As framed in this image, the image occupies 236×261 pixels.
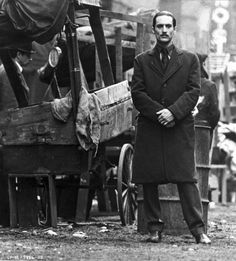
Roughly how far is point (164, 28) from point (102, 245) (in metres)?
2.08

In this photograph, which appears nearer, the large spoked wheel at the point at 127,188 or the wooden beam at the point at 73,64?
the wooden beam at the point at 73,64

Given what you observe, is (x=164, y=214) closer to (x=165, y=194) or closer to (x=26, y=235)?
(x=165, y=194)

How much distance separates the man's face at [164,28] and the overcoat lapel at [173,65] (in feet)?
0.53

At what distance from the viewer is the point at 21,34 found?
8672 millimetres

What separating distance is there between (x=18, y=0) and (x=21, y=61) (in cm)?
360

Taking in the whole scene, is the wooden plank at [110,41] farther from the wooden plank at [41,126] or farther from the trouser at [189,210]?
the trouser at [189,210]

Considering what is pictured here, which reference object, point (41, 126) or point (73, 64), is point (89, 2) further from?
point (41, 126)

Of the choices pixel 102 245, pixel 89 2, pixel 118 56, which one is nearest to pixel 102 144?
pixel 89 2

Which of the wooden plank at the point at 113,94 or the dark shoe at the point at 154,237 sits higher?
the wooden plank at the point at 113,94

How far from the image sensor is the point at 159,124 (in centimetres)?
810

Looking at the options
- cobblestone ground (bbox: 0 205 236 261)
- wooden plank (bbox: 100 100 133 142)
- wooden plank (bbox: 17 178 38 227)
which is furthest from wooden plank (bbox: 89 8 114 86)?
cobblestone ground (bbox: 0 205 236 261)

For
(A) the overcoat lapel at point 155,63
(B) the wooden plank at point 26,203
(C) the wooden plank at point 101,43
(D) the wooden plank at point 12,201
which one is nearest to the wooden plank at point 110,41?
(C) the wooden plank at point 101,43

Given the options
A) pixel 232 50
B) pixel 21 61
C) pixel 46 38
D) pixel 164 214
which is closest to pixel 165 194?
pixel 164 214

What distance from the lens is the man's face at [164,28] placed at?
8.05m
